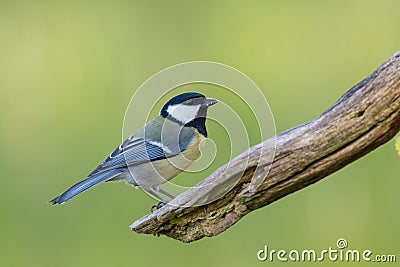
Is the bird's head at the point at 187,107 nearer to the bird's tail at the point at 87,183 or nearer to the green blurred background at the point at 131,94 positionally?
the bird's tail at the point at 87,183

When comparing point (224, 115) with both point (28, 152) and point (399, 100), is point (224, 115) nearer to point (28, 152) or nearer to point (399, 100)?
point (399, 100)

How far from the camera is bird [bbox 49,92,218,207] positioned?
7.53 ft

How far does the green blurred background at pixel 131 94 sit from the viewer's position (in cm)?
313

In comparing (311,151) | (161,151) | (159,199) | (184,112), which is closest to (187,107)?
(184,112)

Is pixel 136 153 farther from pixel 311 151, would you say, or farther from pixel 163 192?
pixel 311 151

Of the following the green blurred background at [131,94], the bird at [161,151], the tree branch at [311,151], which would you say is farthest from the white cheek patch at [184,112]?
the green blurred background at [131,94]

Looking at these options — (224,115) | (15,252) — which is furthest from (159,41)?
(224,115)

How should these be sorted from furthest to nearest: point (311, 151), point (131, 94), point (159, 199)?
point (131, 94) < point (159, 199) < point (311, 151)

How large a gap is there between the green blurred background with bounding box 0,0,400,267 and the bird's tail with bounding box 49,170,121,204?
766 mm

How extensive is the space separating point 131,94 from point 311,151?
1906mm

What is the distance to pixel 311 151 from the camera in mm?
1912

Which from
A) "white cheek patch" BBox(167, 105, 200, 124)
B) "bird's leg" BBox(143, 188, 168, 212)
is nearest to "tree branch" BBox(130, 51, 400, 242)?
"bird's leg" BBox(143, 188, 168, 212)

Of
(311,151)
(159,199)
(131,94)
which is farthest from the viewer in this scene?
(131,94)

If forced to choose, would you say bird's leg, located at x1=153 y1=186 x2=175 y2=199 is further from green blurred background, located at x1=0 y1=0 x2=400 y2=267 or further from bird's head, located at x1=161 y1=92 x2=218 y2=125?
green blurred background, located at x1=0 y1=0 x2=400 y2=267
